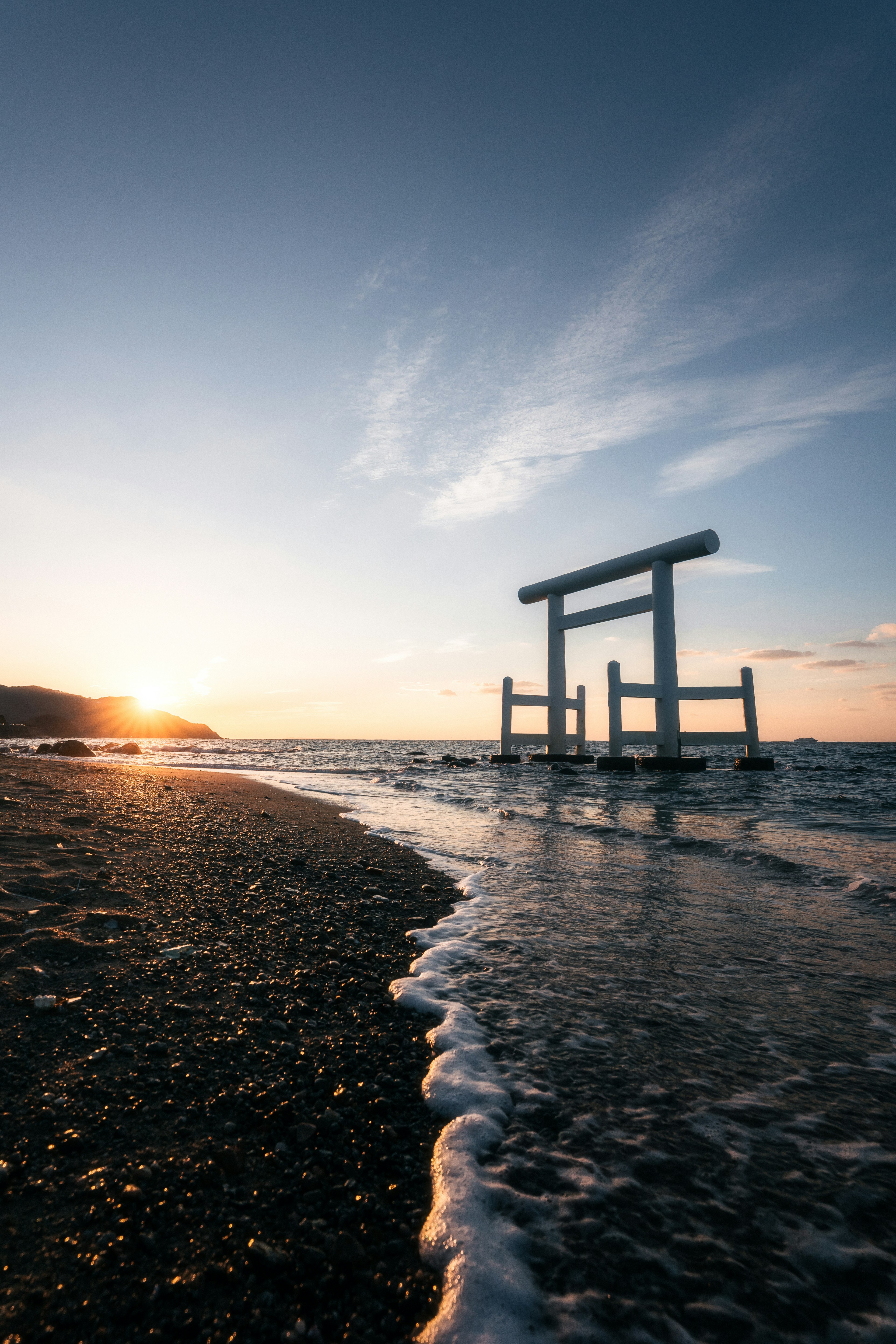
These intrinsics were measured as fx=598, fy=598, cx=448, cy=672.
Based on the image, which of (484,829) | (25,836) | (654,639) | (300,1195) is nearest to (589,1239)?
(300,1195)

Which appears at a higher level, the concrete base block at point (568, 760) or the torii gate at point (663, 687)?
the torii gate at point (663, 687)

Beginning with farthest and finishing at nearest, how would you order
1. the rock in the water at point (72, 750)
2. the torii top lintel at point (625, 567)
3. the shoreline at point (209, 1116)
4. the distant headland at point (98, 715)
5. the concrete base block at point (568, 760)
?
1. the distant headland at point (98, 715)
2. the rock in the water at point (72, 750)
3. the concrete base block at point (568, 760)
4. the torii top lintel at point (625, 567)
5. the shoreline at point (209, 1116)

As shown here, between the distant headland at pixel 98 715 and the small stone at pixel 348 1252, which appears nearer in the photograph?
the small stone at pixel 348 1252

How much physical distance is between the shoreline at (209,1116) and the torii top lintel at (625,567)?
16678 millimetres

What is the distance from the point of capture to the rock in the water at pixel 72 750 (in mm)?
26984

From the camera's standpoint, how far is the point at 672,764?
735 inches

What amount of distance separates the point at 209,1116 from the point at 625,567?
2066 cm

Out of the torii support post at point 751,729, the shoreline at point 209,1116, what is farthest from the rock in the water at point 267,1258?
the torii support post at point 751,729

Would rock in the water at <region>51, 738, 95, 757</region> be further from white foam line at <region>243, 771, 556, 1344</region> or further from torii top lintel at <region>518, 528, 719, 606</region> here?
white foam line at <region>243, 771, 556, 1344</region>

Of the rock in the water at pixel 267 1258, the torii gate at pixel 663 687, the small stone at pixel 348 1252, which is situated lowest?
the small stone at pixel 348 1252

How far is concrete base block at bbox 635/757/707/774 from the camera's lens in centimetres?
1866

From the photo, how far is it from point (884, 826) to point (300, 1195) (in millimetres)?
9600

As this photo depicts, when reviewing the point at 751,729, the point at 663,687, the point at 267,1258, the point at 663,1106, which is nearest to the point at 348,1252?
the point at 267,1258

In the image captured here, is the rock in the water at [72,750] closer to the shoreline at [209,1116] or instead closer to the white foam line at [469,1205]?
the shoreline at [209,1116]
